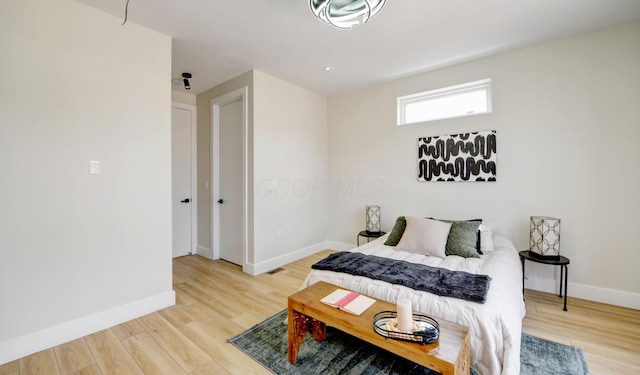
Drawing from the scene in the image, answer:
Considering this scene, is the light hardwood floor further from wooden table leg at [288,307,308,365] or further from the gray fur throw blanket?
the gray fur throw blanket

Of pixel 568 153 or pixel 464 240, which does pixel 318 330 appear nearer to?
pixel 464 240

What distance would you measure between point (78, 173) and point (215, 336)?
169cm

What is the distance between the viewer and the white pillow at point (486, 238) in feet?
8.87

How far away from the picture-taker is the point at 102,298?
7.19 ft

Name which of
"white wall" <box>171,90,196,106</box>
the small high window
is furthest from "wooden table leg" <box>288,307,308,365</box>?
"white wall" <box>171,90,196,106</box>

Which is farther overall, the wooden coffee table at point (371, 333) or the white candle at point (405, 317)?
the white candle at point (405, 317)

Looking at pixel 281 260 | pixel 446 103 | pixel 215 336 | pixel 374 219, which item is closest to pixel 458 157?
pixel 446 103

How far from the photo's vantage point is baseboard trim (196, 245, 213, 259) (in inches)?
161

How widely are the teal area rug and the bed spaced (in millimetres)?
325

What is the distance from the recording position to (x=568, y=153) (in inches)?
105

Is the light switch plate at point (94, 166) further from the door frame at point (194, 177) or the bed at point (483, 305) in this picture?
the door frame at point (194, 177)

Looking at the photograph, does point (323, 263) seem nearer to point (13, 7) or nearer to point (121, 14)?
point (121, 14)

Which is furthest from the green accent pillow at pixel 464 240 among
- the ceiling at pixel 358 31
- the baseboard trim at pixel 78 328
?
the baseboard trim at pixel 78 328

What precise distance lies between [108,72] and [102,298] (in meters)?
1.90
